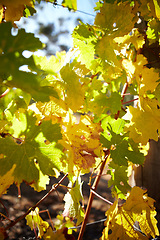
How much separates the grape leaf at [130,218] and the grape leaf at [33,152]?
0.30 metres

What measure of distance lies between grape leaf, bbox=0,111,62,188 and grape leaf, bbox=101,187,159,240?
0.98 ft

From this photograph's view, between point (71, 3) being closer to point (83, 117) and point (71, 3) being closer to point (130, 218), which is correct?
point (83, 117)

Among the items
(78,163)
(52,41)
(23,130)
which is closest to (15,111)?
(23,130)

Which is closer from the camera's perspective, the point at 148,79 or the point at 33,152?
the point at 33,152

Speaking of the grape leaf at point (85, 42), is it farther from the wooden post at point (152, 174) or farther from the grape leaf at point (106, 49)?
the wooden post at point (152, 174)

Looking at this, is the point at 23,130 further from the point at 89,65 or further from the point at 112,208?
the point at 112,208

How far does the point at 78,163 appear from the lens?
531 millimetres

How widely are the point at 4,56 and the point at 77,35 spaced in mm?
377

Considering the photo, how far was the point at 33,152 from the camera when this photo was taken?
422mm

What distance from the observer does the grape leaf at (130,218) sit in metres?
0.60

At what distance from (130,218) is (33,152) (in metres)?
0.40

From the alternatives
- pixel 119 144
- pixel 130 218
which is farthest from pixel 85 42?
pixel 130 218

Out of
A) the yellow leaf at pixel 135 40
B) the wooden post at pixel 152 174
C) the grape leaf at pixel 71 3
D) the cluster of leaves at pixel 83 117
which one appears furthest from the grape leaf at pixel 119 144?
the wooden post at pixel 152 174

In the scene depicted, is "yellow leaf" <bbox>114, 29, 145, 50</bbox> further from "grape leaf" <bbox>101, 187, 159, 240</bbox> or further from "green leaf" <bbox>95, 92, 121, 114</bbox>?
"grape leaf" <bbox>101, 187, 159, 240</bbox>
